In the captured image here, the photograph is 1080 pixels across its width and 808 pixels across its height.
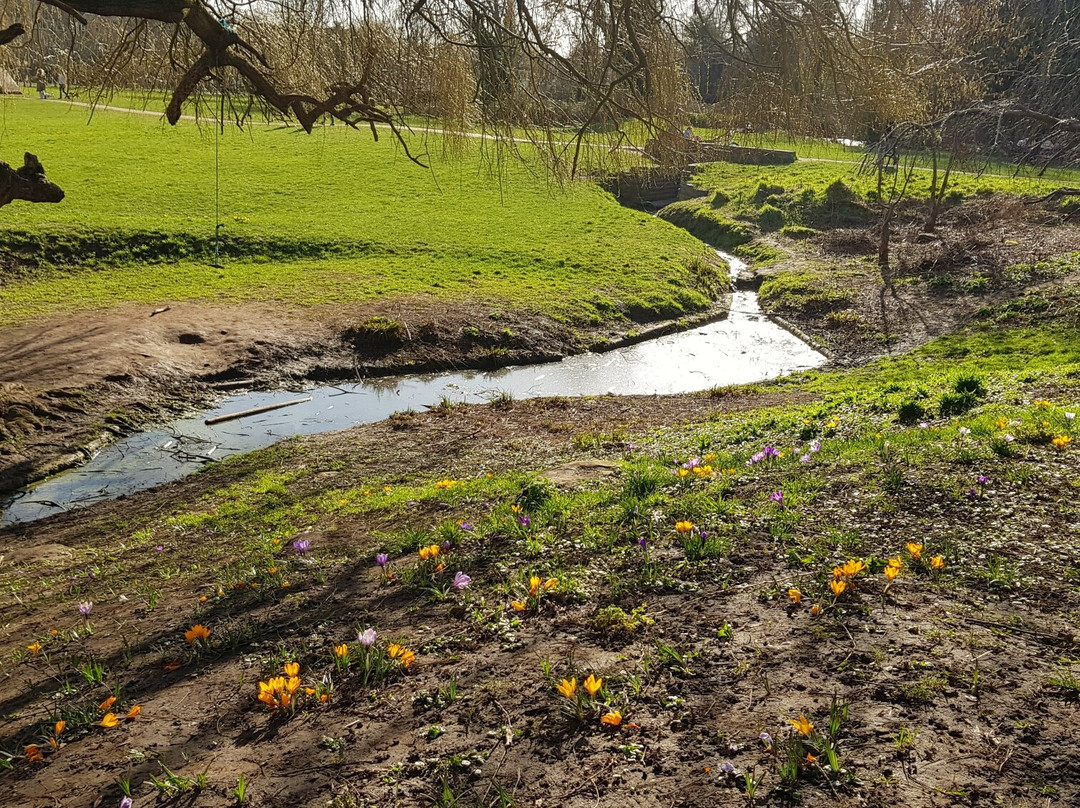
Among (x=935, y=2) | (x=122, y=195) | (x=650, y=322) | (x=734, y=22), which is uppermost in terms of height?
(x=935, y=2)

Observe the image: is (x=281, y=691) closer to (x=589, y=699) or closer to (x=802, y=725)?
(x=589, y=699)

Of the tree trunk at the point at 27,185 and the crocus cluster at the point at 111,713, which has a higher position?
the tree trunk at the point at 27,185

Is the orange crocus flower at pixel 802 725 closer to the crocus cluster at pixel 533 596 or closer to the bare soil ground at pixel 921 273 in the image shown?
the crocus cluster at pixel 533 596

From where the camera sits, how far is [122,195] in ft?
Answer: 73.3

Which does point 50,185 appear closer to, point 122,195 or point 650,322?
point 650,322

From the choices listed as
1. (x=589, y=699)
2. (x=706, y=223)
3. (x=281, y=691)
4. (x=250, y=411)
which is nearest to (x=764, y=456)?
(x=589, y=699)

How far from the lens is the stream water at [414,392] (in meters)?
9.20

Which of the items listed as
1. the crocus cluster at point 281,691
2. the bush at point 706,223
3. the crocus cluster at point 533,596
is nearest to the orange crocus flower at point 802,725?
the crocus cluster at point 533,596

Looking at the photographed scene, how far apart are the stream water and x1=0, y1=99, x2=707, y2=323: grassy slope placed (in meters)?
2.01

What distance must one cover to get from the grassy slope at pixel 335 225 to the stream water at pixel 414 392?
201cm

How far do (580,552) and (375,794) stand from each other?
1.86 metres

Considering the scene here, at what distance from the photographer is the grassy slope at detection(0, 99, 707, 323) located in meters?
16.8

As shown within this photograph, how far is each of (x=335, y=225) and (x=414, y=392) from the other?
11062 mm

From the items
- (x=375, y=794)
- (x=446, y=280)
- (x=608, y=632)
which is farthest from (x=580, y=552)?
(x=446, y=280)
